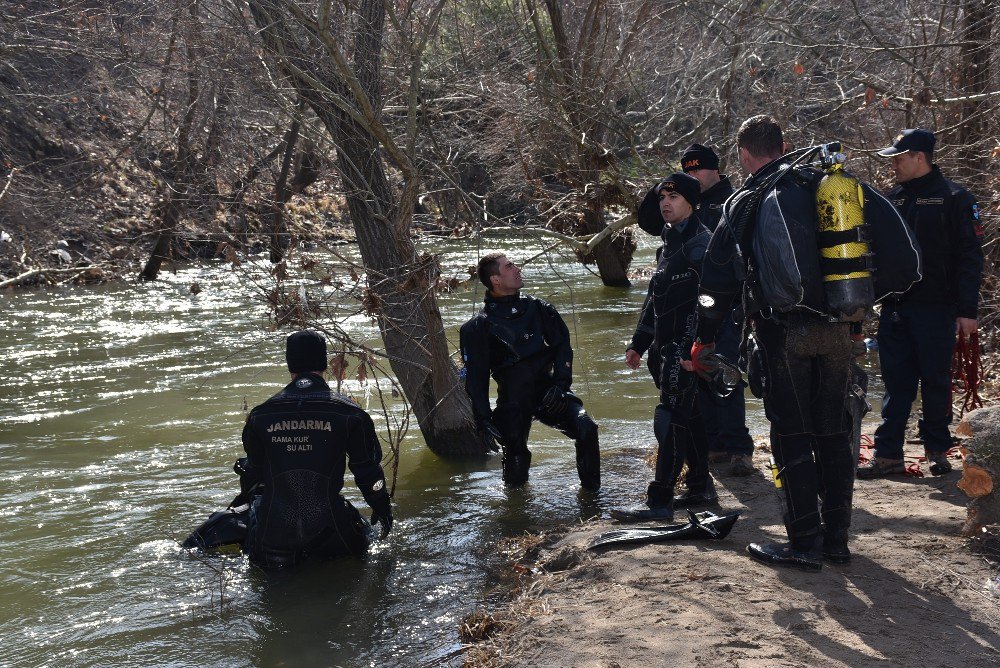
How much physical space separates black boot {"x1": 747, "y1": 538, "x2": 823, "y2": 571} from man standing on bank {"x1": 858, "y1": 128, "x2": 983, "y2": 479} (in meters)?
1.82

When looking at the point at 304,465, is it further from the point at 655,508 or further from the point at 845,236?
the point at 845,236

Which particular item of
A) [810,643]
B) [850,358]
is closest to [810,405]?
[850,358]

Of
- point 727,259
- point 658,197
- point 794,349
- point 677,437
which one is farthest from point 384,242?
point 794,349

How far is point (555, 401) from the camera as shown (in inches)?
262

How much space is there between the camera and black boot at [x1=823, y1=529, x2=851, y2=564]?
4762 millimetres

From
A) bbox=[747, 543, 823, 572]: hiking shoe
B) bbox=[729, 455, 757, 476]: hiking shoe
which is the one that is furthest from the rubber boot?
bbox=[747, 543, 823, 572]: hiking shoe

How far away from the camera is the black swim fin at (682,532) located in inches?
208

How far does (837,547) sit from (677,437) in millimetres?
1279

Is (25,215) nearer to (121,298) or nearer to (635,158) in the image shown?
(121,298)

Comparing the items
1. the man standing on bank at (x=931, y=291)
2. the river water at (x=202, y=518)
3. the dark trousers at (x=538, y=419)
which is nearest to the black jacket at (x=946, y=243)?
the man standing on bank at (x=931, y=291)

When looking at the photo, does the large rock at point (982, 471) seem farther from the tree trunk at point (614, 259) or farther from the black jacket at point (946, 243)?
the tree trunk at point (614, 259)

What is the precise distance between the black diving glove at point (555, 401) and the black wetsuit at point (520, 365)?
0.07ft

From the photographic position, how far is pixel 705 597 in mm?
4461

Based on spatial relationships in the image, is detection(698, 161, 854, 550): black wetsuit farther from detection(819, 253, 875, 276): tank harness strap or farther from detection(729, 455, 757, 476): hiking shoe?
detection(729, 455, 757, 476): hiking shoe
